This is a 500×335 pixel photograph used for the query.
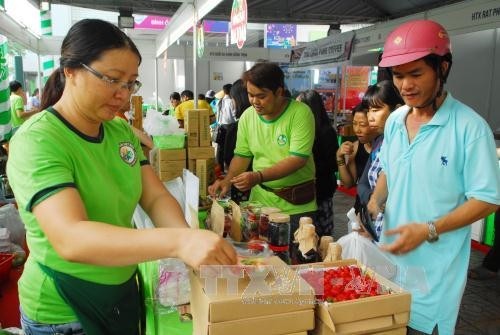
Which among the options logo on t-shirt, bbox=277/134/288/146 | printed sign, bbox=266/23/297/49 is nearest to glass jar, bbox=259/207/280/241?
logo on t-shirt, bbox=277/134/288/146

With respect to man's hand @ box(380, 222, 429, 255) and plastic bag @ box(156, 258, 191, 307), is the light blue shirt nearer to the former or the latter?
man's hand @ box(380, 222, 429, 255)

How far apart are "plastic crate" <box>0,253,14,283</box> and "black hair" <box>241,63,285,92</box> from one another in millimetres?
1791

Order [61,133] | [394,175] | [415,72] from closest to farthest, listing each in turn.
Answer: [61,133] → [415,72] → [394,175]

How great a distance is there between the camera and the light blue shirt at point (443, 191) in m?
1.31

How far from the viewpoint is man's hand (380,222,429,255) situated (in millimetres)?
1286

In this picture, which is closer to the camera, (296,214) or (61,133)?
(61,133)

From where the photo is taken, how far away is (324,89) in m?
11.4

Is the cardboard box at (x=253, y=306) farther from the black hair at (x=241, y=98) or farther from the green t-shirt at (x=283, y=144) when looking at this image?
the black hair at (x=241, y=98)

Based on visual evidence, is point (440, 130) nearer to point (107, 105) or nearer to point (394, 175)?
point (394, 175)

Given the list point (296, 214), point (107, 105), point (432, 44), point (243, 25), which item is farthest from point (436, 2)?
point (107, 105)

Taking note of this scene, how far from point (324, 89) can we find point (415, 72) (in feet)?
33.8

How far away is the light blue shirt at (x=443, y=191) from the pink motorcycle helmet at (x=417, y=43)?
0.19 metres

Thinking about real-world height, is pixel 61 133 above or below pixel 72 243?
above

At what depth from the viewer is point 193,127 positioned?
9.29 ft
